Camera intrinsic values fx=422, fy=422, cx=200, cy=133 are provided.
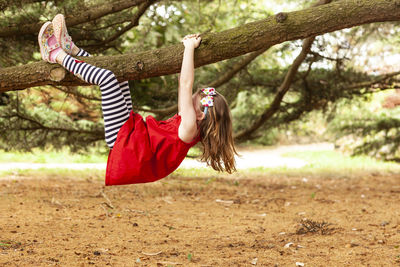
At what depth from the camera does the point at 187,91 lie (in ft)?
8.84

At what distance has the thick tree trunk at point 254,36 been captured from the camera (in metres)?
2.79

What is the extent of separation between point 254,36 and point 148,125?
37.1 inches

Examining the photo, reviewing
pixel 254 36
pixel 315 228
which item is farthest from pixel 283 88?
pixel 254 36

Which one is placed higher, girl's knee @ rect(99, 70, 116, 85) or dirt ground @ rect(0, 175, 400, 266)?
girl's knee @ rect(99, 70, 116, 85)

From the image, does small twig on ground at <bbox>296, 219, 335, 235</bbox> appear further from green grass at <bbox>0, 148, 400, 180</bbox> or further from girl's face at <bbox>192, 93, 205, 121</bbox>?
green grass at <bbox>0, 148, 400, 180</bbox>

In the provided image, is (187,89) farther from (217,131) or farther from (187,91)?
(217,131)

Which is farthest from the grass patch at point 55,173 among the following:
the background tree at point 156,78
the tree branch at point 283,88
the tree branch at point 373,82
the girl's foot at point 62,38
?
the girl's foot at point 62,38

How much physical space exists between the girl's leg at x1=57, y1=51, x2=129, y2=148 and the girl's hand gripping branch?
402 mm

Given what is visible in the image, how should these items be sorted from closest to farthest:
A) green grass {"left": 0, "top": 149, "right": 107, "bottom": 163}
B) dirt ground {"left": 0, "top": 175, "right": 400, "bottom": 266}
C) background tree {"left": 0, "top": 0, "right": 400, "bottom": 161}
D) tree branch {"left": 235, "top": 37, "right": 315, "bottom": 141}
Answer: dirt ground {"left": 0, "top": 175, "right": 400, "bottom": 266}, background tree {"left": 0, "top": 0, "right": 400, "bottom": 161}, tree branch {"left": 235, "top": 37, "right": 315, "bottom": 141}, green grass {"left": 0, "top": 149, "right": 107, "bottom": 163}

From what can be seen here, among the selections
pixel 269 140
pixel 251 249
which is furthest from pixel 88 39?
pixel 269 140

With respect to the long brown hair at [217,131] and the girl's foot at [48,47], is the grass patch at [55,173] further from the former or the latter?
the long brown hair at [217,131]

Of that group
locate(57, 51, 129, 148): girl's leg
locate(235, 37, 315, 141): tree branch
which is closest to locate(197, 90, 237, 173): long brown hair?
locate(57, 51, 129, 148): girl's leg

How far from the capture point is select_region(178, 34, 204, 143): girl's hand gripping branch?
8.75 ft

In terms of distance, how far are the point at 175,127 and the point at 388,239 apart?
223 cm
